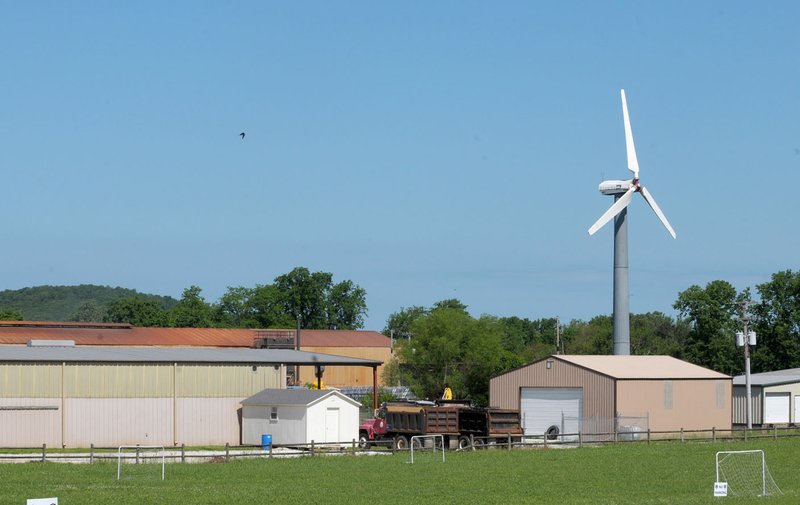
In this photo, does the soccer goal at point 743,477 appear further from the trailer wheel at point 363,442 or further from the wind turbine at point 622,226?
the wind turbine at point 622,226

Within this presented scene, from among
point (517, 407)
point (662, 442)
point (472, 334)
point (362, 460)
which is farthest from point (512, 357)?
point (362, 460)

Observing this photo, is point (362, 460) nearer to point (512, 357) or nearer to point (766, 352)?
point (512, 357)

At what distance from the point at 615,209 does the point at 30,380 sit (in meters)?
40.3

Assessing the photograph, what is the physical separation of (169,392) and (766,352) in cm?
7172

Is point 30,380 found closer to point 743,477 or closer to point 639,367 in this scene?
point 639,367

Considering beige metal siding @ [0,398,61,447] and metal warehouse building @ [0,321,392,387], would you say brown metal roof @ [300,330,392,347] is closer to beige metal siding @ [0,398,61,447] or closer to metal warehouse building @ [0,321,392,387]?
metal warehouse building @ [0,321,392,387]

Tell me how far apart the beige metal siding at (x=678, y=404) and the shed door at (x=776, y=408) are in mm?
14101

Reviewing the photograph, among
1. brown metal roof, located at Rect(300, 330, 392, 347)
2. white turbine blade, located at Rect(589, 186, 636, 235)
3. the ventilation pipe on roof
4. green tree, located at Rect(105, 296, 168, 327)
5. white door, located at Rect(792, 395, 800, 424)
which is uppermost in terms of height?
white turbine blade, located at Rect(589, 186, 636, 235)

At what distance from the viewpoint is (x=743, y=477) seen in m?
Answer: 37.8

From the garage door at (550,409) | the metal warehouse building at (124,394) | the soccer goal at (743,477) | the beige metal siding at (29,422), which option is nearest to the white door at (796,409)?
the garage door at (550,409)

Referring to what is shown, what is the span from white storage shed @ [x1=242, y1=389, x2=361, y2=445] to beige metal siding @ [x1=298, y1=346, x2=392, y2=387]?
59.4 m

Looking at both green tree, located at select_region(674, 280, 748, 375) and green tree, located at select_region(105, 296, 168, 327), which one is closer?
green tree, located at select_region(674, 280, 748, 375)

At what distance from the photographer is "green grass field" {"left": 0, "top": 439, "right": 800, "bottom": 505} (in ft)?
104

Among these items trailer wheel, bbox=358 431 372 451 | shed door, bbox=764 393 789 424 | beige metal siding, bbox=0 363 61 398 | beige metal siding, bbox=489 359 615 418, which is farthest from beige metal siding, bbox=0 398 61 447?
shed door, bbox=764 393 789 424
